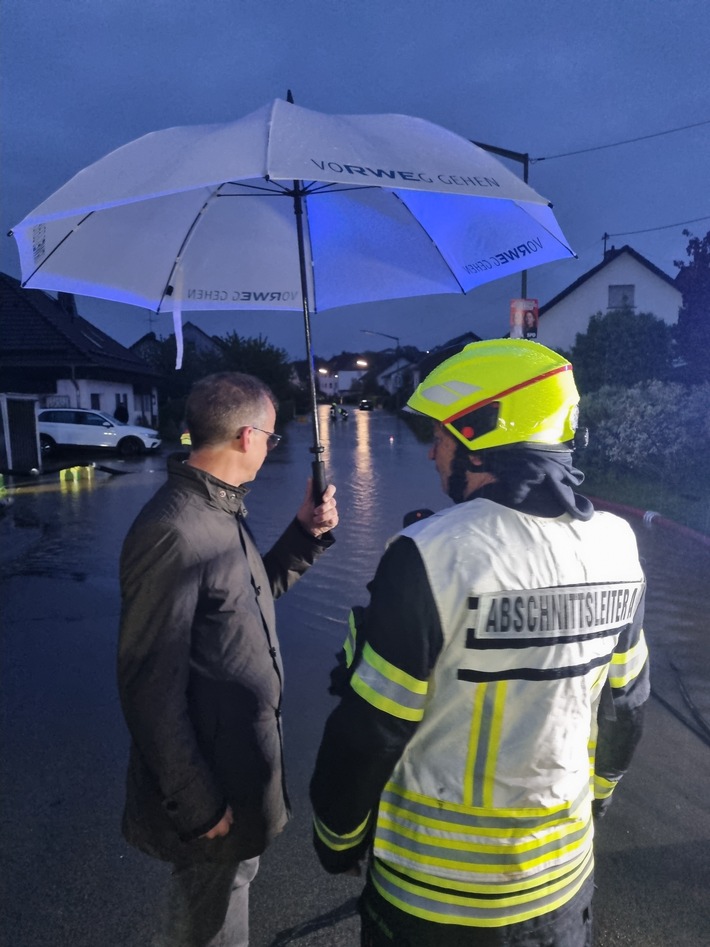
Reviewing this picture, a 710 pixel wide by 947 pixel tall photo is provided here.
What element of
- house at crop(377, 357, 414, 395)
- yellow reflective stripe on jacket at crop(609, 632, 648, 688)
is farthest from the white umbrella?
house at crop(377, 357, 414, 395)

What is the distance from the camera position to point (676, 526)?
31.8 feet

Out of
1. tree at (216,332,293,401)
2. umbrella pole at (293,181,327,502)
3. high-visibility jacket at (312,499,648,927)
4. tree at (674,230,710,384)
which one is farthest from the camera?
tree at (216,332,293,401)

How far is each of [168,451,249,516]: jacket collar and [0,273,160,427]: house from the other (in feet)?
83.7

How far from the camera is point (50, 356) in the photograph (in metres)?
27.1

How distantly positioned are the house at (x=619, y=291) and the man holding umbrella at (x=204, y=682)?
35.2 meters

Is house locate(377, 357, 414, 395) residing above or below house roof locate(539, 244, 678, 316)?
below

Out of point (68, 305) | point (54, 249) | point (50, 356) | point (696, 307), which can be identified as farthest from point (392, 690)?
point (68, 305)

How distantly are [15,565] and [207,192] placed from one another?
6.60 m

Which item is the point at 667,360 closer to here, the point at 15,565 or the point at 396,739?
the point at 15,565

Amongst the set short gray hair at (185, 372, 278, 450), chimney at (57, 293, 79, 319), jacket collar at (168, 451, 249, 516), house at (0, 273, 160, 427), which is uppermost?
chimney at (57, 293, 79, 319)

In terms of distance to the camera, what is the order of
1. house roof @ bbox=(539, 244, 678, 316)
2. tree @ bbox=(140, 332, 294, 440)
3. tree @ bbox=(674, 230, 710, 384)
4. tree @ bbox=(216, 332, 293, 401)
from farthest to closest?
tree @ bbox=(216, 332, 293, 401), tree @ bbox=(140, 332, 294, 440), house roof @ bbox=(539, 244, 678, 316), tree @ bbox=(674, 230, 710, 384)

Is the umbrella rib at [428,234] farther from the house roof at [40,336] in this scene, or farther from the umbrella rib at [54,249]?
the house roof at [40,336]

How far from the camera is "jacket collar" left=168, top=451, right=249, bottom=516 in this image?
6.56 feet

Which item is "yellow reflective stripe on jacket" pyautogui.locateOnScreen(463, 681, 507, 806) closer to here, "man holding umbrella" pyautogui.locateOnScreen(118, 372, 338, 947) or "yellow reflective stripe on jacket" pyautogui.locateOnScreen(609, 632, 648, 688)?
"yellow reflective stripe on jacket" pyautogui.locateOnScreen(609, 632, 648, 688)
